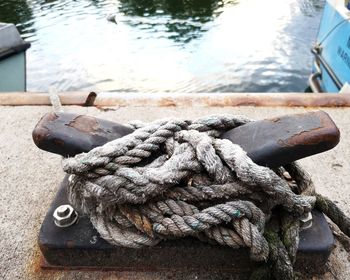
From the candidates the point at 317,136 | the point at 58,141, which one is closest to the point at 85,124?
the point at 58,141

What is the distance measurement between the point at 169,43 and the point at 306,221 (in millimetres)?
8174

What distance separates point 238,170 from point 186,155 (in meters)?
0.18

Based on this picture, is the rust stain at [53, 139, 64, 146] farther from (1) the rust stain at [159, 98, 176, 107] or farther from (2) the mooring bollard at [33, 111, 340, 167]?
(1) the rust stain at [159, 98, 176, 107]

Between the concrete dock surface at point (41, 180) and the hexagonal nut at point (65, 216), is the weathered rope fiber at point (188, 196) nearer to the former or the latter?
the hexagonal nut at point (65, 216)

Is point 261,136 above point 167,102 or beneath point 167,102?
above

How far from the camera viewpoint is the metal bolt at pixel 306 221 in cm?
128

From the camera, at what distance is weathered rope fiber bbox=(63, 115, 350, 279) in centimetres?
116

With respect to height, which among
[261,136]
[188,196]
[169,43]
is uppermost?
[261,136]

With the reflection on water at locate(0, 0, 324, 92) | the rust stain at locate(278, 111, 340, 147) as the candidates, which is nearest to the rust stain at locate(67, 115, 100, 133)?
the rust stain at locate(278, 111, 340, 147)

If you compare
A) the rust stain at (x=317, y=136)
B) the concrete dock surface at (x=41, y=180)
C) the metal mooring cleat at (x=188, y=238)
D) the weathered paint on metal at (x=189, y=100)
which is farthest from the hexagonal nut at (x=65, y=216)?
the weathered paint on metal at (x=189, y=100)

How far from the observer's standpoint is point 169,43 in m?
9.01

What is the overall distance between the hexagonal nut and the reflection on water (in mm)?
5440

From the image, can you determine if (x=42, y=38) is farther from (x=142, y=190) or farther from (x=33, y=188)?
(x=142, y=190)

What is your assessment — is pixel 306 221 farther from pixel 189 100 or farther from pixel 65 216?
pixel 189 100
